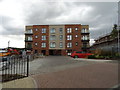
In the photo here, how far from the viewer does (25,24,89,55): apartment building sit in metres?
44.8

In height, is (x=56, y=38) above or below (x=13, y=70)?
above

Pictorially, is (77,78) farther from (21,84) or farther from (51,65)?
(51,65)

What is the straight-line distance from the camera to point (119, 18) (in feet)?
82.9

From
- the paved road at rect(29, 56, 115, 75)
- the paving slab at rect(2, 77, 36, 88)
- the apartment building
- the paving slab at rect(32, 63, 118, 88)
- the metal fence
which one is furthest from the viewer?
the apartment building

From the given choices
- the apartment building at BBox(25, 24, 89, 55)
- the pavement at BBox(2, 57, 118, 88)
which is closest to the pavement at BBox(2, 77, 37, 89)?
the pavement at BBox(2, 57, 118, 88)

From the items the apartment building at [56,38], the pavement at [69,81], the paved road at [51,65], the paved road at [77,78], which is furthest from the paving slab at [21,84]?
the apartment building at [56,38]

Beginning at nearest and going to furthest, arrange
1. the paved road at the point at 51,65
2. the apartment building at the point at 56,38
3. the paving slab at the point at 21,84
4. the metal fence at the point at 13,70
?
the paving slab at the point at 21,84 → the metal fence at the point at 13,70 → the paved road at the point at 51,65 → the apartment building at the point at 56,38

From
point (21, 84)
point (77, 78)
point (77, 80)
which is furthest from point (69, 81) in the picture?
point (21, 84)

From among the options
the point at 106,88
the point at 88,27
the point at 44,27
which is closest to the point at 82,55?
the point at 106,88

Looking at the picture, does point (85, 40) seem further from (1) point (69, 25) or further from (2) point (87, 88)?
(2) point (87, 88)

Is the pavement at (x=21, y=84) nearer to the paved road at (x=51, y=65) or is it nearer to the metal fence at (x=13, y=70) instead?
the metal fence at (x=13, y=70)

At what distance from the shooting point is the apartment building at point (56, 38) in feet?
147

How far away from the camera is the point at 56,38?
153 ft

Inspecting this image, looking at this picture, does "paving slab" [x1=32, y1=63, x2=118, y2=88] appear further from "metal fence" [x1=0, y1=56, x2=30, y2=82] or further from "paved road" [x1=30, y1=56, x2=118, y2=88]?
"metal fence" [x1=0, y1=56, x2=30, y2=82]
